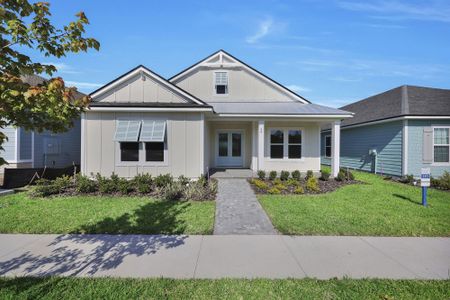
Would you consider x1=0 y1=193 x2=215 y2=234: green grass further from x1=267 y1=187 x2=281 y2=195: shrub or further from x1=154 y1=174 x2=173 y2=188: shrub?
x1=267 y1=187 x2=281 y2=195: shrub

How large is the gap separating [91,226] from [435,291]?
6.68 metres

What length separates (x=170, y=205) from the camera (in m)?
7.82

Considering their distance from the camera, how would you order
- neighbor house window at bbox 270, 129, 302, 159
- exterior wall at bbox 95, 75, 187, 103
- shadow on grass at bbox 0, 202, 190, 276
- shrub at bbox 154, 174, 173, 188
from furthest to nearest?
neighbor house window at bbox 270, 129, 302, 159 < exterior wall at bbox 95, 75, 187, 103 < shrub at bbox 154, 174, 173, 188 < shadow on grass at bbox 0, 202, 190, 276

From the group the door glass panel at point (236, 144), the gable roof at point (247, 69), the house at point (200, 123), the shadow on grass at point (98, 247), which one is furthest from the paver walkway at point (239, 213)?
the gable roof at point (247, 69)

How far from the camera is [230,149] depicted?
15508 mm

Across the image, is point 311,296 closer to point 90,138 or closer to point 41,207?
point 41,207

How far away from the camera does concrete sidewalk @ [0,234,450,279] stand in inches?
151

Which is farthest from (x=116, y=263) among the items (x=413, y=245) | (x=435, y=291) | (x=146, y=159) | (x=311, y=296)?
(x=146, y=159)

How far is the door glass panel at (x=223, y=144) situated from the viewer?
15.4 m

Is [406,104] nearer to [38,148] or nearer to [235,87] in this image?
[235,87]

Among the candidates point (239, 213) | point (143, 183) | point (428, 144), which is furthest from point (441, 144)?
point (143, 183)

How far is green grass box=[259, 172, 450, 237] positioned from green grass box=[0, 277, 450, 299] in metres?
2.10

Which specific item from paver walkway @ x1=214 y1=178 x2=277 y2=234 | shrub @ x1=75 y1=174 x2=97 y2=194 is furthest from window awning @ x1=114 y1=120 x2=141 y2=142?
paver walkway @ x1=214 y1=178 x2=277 y2=234

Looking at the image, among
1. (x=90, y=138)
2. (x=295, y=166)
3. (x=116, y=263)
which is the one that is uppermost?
(x=90, y=138)
